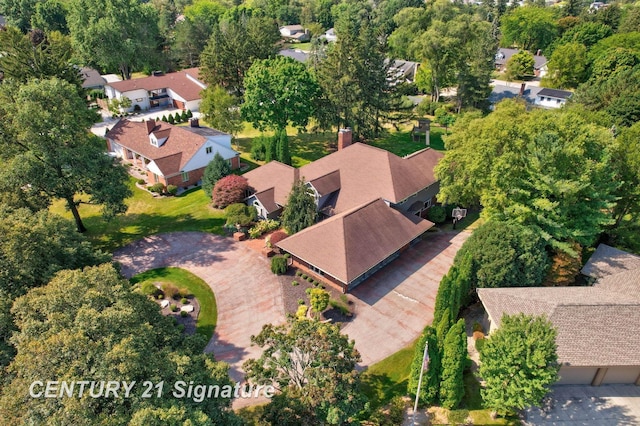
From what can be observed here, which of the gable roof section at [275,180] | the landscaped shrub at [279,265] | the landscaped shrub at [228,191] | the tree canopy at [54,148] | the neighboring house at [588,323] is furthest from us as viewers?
the landscaped shrub at [228,191]

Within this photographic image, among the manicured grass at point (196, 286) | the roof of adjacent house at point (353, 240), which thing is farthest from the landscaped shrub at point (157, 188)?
the roof of adjacent house at point (353, 240)

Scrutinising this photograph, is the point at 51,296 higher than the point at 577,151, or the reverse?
the point at 577,151

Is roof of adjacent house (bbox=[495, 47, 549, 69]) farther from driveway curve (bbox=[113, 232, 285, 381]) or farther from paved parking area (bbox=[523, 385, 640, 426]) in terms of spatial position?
driveway curve (bbox=[113, 232, 285, 381])

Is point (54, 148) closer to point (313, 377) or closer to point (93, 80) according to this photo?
point (313, 377)

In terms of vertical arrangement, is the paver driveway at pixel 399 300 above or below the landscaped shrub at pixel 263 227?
below

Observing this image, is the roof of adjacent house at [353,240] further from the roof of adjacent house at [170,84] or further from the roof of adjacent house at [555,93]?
the roof of adjacent house at [555,93]

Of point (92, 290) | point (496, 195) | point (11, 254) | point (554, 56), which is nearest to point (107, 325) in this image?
point (92, 290)

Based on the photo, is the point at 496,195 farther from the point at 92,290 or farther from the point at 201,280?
the point at 92,290

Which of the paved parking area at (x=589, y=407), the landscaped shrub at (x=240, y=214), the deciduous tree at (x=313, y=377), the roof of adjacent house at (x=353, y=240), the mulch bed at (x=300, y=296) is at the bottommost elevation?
the paved parking area at (x=589, y=407)
